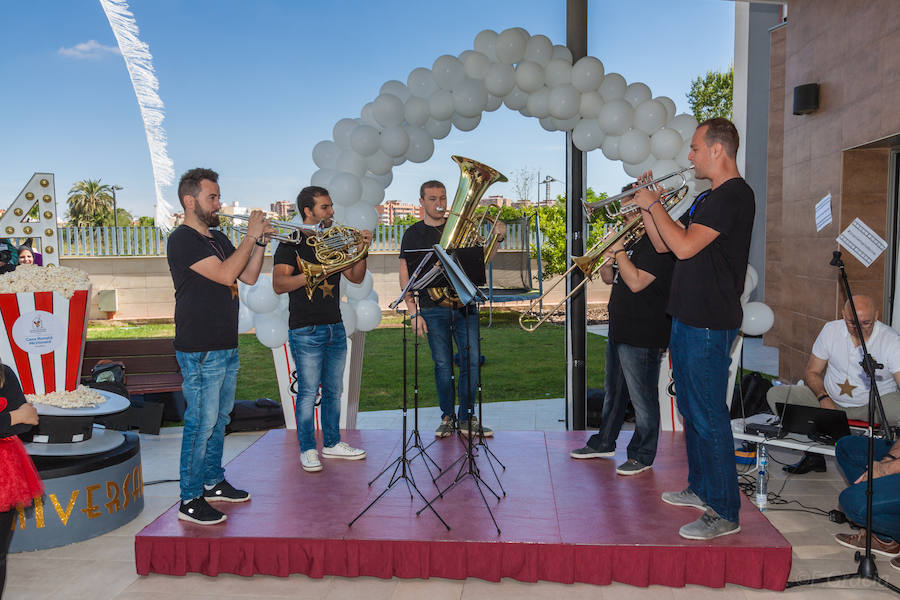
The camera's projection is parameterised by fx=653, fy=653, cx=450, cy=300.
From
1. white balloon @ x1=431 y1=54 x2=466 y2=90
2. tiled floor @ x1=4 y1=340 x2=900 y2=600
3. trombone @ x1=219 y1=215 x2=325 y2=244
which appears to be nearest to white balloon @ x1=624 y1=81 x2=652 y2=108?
white balloon @ x1=431 y1=54 x2=466 y2=90

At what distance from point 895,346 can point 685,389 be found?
2078mm

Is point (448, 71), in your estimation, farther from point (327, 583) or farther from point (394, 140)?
point (327, 583)

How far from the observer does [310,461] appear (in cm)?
391

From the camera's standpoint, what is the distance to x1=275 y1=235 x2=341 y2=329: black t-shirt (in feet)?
12.6

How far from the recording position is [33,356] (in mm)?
3869

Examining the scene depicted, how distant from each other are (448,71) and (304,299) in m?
2.06

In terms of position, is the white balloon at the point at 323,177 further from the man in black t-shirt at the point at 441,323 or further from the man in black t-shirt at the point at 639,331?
the man in black t-shirt at the point at 639,331

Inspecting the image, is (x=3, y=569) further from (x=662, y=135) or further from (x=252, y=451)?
(x=662, y=135)

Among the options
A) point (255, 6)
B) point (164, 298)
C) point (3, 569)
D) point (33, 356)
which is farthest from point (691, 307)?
point (255, 6)

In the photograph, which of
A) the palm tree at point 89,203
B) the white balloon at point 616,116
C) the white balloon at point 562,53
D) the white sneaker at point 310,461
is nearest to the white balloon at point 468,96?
the white balloon at point 562,53

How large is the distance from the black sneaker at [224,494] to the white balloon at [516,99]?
3.31 m

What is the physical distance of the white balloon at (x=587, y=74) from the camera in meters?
4.78

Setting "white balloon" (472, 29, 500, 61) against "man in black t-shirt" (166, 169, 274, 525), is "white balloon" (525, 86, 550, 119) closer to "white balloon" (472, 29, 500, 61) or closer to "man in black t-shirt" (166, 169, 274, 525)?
"white balloon" (472, 29, 500, 61)

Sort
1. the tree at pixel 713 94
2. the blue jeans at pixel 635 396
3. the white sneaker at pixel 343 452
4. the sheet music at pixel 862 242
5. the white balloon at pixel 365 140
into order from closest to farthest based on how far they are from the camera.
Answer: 1. the blue jeans at pixel 635 396
2. the white sneaker at pixel 343 452
3. the white balloon at pixel 365 140
4. the sheet music at pixel 862 242
5. the tree at pixel 713 94
